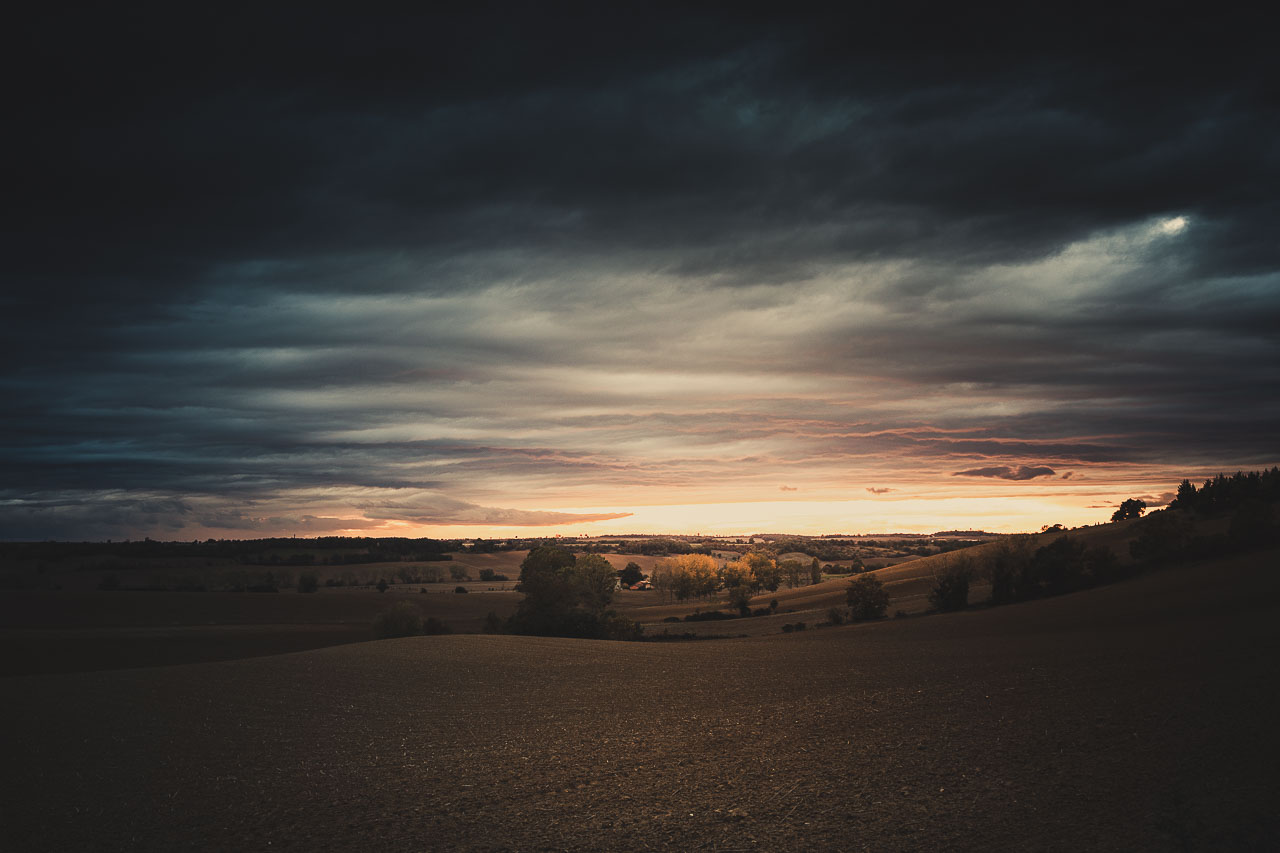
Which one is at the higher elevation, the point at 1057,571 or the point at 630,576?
the point at 1057,571

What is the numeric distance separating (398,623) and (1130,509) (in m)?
119

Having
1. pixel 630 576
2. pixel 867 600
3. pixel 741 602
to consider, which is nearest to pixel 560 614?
pixel 867 600

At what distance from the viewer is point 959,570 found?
2977 inches

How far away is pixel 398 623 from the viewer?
64.2 meters

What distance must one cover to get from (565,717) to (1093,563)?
61.5 meters

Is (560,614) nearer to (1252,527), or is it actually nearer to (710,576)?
(1252,527)

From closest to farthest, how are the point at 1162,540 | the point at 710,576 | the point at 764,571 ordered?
1. the point at 1162,540
2. the point at 764,571
3. the point at 710,576

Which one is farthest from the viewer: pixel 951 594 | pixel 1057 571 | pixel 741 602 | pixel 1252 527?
pixel 741 602

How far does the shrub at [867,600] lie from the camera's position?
72.6 meters

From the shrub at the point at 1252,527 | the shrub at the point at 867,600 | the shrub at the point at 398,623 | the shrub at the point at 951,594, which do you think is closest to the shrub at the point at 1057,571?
the shrub at the point at 951,594

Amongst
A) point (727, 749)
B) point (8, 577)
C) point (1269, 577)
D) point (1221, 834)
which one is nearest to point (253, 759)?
point (727, 749)

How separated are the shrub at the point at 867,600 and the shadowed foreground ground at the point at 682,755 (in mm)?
40338

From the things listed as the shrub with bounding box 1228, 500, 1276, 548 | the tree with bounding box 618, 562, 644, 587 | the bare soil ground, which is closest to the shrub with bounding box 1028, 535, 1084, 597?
Result: the shrub with bounding box 1228, 500, 1276, 548

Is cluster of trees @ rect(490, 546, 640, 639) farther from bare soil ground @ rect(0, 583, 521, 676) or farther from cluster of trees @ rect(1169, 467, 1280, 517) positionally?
cluster of trees @ rect(1169, 467, 1280, 517)
